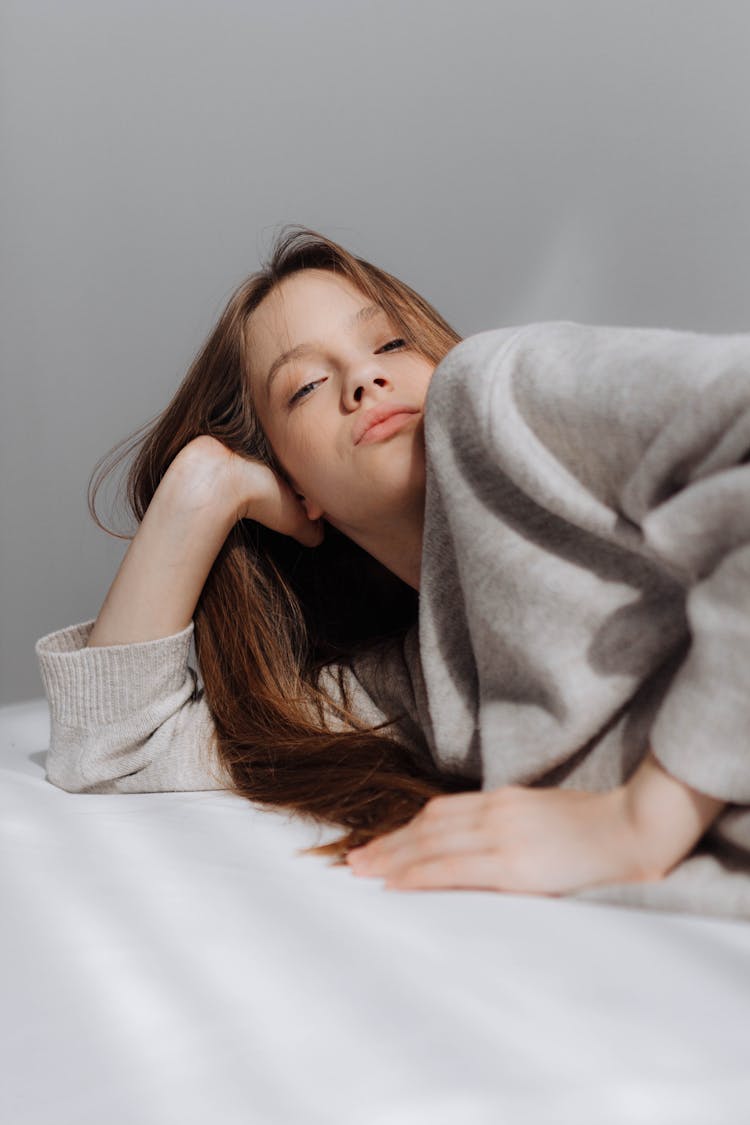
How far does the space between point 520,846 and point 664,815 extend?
13cm

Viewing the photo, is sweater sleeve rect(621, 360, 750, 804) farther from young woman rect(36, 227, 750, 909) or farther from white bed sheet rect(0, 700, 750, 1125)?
white bed sheet rect(0, 700, 750, 1125)

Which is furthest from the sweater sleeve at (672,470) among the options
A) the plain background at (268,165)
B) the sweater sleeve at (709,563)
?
the plain background at (268,165)

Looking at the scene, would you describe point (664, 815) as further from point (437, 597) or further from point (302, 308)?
point (302, 308)

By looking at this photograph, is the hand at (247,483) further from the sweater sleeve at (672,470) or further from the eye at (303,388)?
the sweater sleeve at (672,470)

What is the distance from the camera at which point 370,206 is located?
2492 millimetres

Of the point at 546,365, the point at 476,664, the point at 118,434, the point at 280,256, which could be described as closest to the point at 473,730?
the point at 476,664

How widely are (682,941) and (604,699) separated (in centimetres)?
25

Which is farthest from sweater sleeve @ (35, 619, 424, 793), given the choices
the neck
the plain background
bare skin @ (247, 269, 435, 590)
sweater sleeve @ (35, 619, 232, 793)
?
the plain background

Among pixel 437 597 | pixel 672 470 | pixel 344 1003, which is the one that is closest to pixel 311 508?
pixel 437 597

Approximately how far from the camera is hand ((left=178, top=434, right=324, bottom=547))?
4.85ft

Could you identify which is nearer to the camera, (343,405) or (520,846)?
(520,846)

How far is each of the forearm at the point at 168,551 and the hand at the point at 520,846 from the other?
0.55 meters

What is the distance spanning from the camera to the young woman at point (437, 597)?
932 millimetres

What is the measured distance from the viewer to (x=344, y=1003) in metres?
0.78
